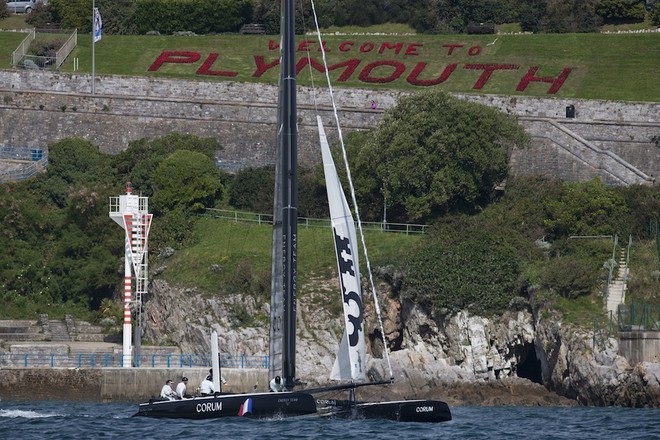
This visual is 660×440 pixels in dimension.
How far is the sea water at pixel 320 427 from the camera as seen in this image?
41.7m

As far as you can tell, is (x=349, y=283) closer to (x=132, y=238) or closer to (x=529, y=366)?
(x=132, y=238)

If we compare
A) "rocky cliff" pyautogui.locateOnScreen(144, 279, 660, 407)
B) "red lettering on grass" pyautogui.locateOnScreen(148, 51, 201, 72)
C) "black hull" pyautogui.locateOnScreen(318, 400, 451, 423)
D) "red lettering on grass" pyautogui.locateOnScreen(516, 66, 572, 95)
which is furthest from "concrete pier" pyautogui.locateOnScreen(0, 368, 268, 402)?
"red lettering on grass" pyautogui.locateOnScreen(148, 51, 201, 72)

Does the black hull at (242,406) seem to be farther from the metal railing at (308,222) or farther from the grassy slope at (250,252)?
the metal railing at (308,222)

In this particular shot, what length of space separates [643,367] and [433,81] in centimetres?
3402

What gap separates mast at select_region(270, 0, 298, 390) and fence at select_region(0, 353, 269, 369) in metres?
13.8

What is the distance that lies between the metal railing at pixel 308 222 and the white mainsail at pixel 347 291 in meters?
22.2

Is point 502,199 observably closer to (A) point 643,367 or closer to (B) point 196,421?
(A) point 643,367

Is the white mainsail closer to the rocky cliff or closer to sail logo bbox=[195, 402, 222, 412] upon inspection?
sail logo bbox=[195, 402, 222, 412]

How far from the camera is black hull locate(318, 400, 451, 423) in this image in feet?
143

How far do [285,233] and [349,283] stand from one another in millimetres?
2097

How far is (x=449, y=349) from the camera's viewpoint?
60.5 m

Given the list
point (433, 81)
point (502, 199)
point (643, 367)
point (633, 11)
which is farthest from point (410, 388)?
point (633, 11)

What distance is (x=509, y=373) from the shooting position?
60.1m

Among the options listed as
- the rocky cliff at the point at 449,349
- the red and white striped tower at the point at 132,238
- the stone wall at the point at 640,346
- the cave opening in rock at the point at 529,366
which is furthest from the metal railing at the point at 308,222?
the stone wall at the point at 640,346
